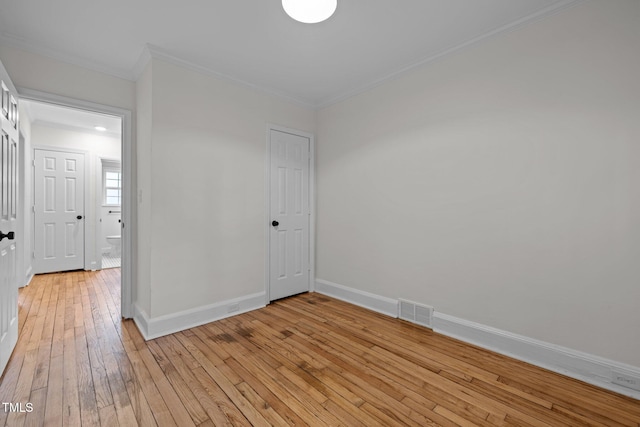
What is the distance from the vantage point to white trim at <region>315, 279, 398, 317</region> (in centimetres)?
307

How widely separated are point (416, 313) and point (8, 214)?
3599 millimetres

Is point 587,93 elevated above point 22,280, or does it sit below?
above

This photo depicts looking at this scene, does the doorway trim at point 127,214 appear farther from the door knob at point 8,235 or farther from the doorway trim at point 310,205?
the doorway trim at point 310,205

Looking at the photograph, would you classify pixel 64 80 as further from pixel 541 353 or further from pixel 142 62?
pixel 541 353

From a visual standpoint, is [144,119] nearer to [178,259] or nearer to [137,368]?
[178,259]

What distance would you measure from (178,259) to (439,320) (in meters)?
2.62

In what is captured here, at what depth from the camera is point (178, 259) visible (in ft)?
8.95

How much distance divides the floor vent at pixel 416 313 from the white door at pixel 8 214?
3.25 metres

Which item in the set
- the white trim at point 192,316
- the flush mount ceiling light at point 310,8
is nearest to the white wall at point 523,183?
the flush mount ceiling light at point 310,8

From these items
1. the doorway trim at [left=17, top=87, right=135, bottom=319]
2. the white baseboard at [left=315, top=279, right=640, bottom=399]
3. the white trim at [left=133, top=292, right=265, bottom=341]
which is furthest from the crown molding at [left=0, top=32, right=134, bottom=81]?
the white baseboard at [left=315, top=279, right=640, bottom=399]

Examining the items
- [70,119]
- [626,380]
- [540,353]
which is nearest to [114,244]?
[70,119]

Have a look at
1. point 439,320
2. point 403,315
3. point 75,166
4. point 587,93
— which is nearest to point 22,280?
point 75,166

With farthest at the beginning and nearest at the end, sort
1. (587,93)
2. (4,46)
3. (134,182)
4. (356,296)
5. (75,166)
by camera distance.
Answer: (75,166) → (356,296) → (134,182) → (4,46) → (587,93)

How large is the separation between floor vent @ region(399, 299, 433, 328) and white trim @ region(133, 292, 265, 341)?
163 centimetres
